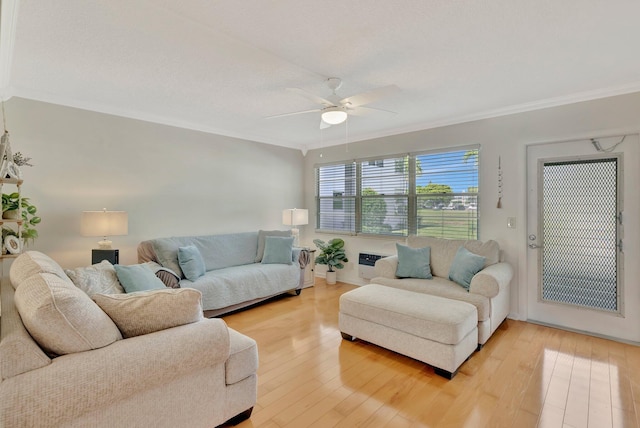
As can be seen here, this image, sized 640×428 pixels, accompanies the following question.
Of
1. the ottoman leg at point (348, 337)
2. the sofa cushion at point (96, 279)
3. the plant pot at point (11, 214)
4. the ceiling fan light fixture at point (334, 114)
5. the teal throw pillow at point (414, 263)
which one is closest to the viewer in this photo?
the sofa cushion at point (96, 279)

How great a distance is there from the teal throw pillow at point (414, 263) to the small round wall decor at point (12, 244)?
3.69 metres

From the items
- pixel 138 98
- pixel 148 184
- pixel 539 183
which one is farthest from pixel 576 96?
pixel 148 184

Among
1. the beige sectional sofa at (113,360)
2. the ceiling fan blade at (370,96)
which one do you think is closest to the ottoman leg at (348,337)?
the beige sectional sofa at (113,360)

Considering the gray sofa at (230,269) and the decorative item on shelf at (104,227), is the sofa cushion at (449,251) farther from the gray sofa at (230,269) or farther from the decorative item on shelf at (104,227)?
the decorative item on shelf at (104,227)

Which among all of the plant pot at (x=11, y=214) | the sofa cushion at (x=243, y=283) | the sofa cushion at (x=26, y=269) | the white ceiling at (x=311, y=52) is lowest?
the sofa cushion at (x=243, y=283)

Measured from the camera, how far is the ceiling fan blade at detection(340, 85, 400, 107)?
2.45 meters

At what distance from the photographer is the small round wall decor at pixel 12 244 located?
2434 millimetres

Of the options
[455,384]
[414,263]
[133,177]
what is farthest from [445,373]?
[133,177]

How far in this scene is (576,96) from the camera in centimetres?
322

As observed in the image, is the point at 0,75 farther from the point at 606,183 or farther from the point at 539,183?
the point at 606,183

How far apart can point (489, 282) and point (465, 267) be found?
1.28 ft

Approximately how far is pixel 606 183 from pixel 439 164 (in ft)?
5.78

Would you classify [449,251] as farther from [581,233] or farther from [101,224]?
[101,224]

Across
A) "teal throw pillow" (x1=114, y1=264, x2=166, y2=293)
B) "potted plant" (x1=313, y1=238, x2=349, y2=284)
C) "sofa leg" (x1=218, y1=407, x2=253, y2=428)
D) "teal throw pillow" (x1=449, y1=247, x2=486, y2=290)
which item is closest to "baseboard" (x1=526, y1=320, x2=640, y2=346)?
"teal throw pillow" (x1=449, y1=247, x2=486, y2=290)
